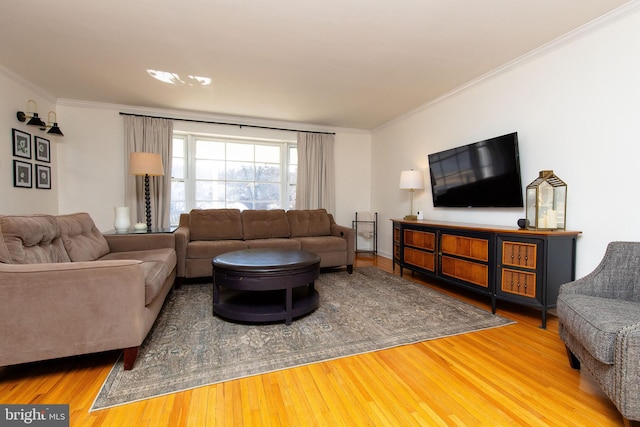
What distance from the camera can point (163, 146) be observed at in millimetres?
4457

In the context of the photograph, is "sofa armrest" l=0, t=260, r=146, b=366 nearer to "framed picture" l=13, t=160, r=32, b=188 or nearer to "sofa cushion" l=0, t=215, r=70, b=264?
"sofa cushion" l=0, t=215, r=70, b=264

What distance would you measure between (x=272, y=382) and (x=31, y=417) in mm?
1082

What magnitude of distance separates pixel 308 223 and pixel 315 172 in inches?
49.3

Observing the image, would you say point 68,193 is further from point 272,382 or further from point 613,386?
point 613,386

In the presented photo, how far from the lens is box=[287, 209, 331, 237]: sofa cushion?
4.35 m

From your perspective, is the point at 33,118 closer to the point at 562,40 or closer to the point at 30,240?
the point at 30,240

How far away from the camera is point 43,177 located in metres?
3.78

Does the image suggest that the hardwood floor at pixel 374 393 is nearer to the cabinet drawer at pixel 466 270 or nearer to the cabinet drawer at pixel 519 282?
the cabinet drawer at pixel 519 282

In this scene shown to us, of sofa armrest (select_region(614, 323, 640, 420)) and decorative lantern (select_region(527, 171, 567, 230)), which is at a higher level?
decorative lantern (select_region(527, 171, 567, 230))

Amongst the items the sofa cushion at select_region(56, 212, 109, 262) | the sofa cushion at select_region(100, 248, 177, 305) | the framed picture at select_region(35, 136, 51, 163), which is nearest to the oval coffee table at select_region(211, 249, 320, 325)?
the sofa cushion at select_region(100, 248, 177, 305)

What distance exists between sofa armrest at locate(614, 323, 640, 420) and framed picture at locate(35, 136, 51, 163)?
216 inches

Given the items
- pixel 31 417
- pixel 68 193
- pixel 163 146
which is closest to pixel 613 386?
pixel 31 417

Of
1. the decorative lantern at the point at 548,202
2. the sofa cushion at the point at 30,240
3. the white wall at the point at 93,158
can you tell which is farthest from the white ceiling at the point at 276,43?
the sofa cushion at the point at 30,240

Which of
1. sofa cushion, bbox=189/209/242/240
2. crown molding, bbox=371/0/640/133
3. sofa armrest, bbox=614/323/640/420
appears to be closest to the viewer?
sofa armrest, bbox=614/323/640/420
